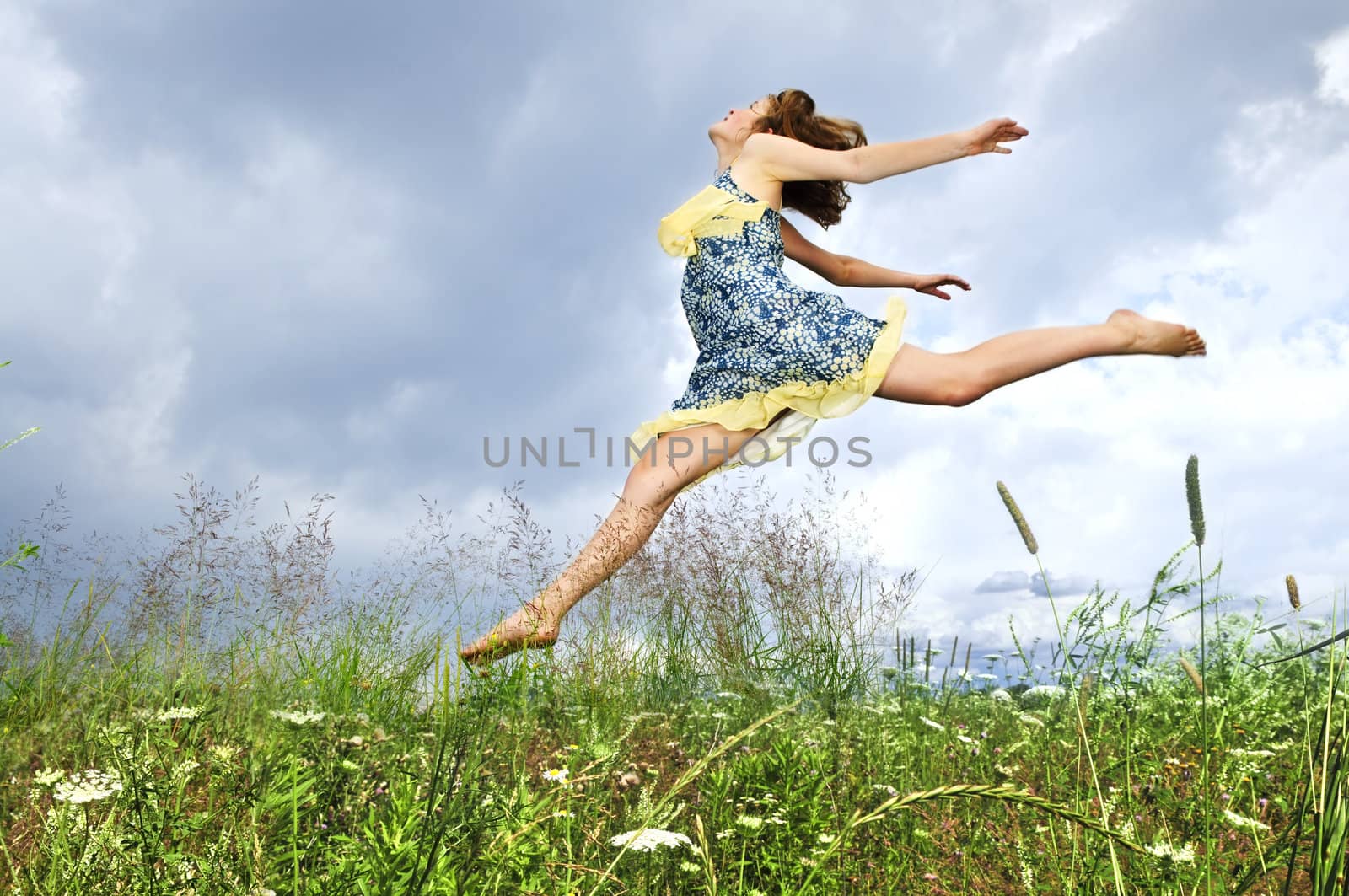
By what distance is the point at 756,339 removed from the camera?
3291mm

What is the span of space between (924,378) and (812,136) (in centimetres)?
144

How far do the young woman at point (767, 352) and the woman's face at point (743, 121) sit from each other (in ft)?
1.06

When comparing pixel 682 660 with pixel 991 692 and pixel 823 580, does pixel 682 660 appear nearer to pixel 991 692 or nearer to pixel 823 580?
pixel 823 580

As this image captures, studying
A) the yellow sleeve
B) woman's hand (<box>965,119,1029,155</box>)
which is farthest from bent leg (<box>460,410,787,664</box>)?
woman's hand (<box>965,119,1029,155</box>)

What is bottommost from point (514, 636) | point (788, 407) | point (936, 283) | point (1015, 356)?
point (514, 636)

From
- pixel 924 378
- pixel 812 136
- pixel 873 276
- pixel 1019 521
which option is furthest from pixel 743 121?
pixel 1019 521

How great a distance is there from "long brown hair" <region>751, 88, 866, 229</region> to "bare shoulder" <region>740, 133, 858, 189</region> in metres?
0.26

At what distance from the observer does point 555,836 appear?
5.71 ft

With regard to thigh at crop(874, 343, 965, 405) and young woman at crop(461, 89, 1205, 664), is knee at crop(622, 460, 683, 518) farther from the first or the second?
thigh at crop(874, 343, 965, 405)

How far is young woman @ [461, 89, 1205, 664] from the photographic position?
10.6 feet

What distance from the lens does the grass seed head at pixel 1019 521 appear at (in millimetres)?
1402

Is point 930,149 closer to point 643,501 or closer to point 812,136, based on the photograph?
point 812,136

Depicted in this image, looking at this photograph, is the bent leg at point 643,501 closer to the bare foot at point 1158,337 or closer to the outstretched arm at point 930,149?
the outstretched arm at point 930,149

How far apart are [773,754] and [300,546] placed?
2.62m
